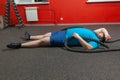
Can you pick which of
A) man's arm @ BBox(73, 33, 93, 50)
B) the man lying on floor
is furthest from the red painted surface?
man's arm @ BBox(73, 33, 93, 50)

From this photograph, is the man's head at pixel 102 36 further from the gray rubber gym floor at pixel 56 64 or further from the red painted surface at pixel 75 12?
the red painted surface at pixel 75 12

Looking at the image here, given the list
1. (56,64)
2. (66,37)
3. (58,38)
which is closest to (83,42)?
(66,37)

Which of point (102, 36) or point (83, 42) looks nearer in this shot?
point (83, 42)

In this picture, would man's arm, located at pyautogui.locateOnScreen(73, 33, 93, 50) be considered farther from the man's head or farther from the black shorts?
the man's head

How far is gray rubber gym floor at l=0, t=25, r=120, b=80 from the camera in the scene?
233 centimetres

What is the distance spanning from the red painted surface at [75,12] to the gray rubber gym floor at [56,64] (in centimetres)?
233

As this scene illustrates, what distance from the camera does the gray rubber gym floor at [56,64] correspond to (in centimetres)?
233

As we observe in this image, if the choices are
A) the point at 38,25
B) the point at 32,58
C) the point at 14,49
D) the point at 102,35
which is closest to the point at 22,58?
the point at 32,58

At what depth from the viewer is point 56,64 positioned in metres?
2.69

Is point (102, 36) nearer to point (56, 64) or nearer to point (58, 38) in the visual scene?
point (58, 38)

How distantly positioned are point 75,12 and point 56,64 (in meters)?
3.20

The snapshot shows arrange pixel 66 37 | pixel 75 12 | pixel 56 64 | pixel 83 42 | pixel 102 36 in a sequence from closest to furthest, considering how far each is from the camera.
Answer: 1. pixel 56 64
2. pixel 83 42
3. pixel 66 37
4. pixel 102 36
5. pixel 75 12

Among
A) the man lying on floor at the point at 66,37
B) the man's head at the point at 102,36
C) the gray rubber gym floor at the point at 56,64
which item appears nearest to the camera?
the gray rubber gym floor at the point at 56,64

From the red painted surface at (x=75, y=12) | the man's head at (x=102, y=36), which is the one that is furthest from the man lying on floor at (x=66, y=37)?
the red painted surface at (x=75, y=12)
